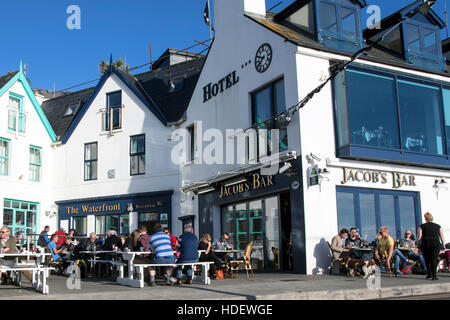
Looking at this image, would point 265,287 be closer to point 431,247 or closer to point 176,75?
point 431,247

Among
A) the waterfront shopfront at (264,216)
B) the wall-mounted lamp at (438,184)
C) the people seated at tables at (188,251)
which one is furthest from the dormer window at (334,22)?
the people seated at tables at (188,251)

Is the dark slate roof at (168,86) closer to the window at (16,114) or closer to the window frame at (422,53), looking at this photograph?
the window at (16,114)

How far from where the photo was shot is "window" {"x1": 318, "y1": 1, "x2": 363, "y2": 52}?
16.9 meters

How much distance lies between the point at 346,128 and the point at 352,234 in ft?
11.0

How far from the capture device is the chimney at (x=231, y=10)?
1964 cm

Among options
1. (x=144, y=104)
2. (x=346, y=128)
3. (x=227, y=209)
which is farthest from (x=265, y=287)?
(x=144, y=104)

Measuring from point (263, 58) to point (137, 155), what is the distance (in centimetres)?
1003

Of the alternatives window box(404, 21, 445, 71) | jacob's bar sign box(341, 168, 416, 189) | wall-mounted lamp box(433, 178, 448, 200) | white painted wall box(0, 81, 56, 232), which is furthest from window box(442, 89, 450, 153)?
white painted wall box(0, 81, 56, 232)

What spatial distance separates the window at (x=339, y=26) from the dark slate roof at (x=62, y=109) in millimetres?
15782

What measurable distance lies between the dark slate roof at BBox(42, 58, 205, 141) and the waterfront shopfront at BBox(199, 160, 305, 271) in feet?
19.6

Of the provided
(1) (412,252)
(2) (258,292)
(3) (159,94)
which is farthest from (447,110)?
(3) (159,94)

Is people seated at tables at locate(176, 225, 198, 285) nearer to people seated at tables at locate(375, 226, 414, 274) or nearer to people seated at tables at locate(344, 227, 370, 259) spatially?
people seated at tables at locate(344, 227, 370, 259)

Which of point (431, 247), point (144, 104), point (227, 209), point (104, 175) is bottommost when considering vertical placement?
point (431, 247)

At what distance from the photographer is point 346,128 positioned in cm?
1598
